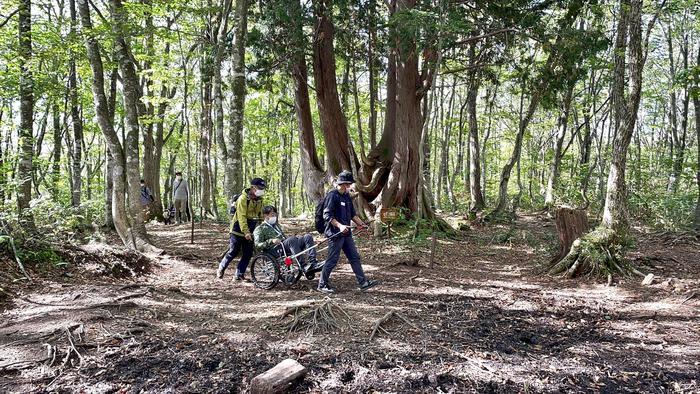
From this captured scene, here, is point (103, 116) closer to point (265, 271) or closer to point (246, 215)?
point (246, 215)

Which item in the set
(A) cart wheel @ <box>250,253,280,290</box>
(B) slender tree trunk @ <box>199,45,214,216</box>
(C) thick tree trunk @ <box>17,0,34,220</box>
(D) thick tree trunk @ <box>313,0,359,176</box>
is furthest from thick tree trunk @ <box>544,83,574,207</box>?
(C) thick tree trunk @ <box>17,0,34,220</box>

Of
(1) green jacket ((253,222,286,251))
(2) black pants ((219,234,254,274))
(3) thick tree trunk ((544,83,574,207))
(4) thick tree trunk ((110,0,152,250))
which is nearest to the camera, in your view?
(1) green jacket ((253,222,286,251))

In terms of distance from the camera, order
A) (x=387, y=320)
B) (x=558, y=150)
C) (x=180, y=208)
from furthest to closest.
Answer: (x=558, y=150) < (x=180, y=208) < (x=387, y=320)

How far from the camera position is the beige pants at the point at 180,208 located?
1606cm

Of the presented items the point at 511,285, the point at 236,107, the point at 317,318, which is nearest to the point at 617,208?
the point at 511,285

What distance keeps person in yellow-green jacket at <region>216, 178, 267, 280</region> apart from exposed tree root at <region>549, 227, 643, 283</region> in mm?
5495

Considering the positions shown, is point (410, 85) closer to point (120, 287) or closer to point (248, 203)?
point (248, 203)

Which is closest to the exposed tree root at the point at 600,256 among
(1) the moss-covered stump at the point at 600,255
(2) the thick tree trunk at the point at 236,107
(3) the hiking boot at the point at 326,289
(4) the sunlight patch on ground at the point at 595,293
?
(1) the moss-covered stump at the point at 600,255

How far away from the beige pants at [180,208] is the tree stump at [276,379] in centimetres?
1350

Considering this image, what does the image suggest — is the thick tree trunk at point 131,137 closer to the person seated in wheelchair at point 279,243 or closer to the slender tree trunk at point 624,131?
the person seated in wheelchair at point 279,243

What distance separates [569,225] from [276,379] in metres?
6.46

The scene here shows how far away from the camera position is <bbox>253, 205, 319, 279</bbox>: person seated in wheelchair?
23.6ft

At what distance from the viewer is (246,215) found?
7.52 meters

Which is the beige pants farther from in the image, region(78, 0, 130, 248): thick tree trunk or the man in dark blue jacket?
the man in dark blue jacket
